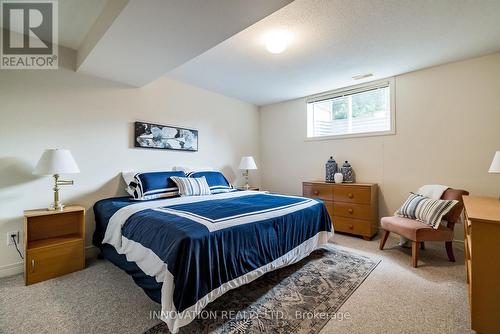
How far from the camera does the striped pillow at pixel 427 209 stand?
2.30 meters

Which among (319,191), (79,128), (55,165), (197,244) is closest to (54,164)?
(55,165)

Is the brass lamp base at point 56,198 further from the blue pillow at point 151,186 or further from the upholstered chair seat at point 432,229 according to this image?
the upholstered chair seat at point 432,229

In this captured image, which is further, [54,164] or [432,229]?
[432,229]

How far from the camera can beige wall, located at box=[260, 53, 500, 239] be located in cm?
269

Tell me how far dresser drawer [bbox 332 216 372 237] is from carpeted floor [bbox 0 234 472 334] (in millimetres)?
820

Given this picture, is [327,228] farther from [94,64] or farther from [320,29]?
[94,64]

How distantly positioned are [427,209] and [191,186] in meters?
2.81

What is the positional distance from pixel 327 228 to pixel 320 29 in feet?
7.13

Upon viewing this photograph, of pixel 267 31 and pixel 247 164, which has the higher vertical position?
pixel 267 31

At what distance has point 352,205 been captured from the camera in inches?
131

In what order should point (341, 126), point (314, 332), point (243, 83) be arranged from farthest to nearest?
point (341, 126)
point (243, 83)
point (314, 332)

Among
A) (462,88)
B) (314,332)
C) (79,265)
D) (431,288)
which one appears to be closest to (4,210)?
(79,265)

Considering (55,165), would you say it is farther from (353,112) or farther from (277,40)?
(353,112)

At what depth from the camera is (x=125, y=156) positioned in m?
3.01
